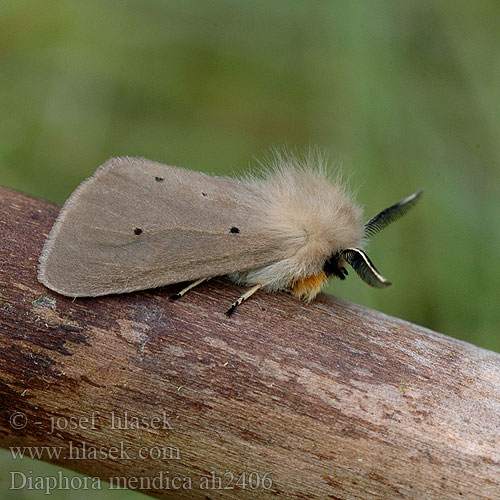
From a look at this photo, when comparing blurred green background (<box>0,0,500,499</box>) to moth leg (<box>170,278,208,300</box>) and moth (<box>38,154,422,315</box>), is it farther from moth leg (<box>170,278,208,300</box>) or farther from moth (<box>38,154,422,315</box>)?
moth leg (<box>170,278,208,300</box>)

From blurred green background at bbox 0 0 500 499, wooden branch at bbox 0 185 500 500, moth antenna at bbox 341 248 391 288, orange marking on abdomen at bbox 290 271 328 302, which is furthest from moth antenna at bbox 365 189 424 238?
blurred green background at bbox 0 0 500 499

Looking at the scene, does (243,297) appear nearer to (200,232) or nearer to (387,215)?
(200,232)

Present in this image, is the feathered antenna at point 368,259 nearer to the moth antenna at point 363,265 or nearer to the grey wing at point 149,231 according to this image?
the moth antenna at point 363,265

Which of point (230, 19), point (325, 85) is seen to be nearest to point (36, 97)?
point (230, 19)

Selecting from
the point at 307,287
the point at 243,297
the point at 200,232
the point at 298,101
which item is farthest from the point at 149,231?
the point at 298,101

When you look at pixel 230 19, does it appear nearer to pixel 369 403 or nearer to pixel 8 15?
pixel 8 15
